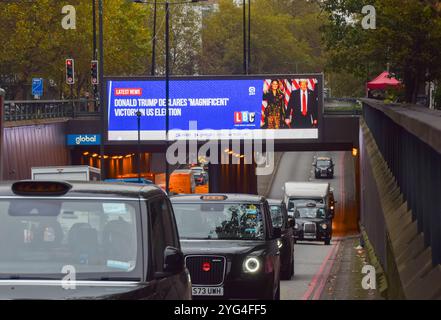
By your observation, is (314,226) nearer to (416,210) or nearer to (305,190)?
(305,190)

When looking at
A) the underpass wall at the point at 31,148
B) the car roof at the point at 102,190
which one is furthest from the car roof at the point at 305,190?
the car roof at the point at 102,190

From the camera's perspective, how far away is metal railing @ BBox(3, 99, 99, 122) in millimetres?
55453

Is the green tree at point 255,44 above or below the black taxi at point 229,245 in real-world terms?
above

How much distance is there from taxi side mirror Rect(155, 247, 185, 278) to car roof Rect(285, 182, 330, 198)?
4465 cm

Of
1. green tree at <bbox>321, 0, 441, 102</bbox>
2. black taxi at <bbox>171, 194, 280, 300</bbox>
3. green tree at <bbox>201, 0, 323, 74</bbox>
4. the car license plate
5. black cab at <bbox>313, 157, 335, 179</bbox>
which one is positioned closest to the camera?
the car license plate

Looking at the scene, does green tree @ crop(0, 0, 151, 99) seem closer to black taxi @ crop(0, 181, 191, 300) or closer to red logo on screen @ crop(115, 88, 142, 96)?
red logo on screen @ crop(115, 88, 142, 96)

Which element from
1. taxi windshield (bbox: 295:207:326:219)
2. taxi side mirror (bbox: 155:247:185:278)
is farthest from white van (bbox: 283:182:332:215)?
taxi side mirror (bbox: 155:247:185:278)

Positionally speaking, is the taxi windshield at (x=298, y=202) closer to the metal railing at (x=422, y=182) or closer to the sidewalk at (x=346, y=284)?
the sidewalk at (x=346, y=284)

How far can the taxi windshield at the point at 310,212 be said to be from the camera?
52.3m

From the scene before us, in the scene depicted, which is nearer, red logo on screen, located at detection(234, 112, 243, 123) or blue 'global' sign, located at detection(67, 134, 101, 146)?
red logo on screen, located at detection(234, 112, 243, 123)

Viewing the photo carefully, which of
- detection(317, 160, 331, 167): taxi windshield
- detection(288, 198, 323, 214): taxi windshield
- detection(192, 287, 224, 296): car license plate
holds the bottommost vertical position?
detection(317, 160, 331, 167): taxi windshield

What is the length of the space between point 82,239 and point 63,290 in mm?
678

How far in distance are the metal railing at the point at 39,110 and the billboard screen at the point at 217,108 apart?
3.01m

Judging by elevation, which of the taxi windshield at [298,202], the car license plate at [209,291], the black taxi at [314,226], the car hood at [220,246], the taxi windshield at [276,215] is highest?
the car hood at [220,246]
